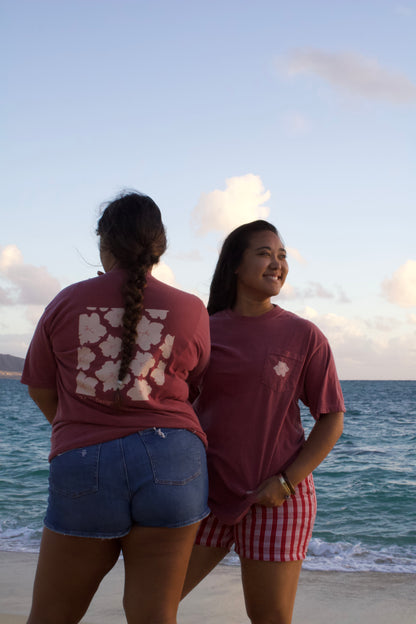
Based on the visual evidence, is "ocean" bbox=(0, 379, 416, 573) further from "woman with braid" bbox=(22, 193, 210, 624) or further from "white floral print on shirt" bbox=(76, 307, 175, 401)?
"white floral print on shirt" bbox=(76, 307, 175, 401)

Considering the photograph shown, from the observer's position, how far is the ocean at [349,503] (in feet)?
21.0

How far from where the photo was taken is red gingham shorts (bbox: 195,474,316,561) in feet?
6.75

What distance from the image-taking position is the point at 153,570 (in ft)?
5.33

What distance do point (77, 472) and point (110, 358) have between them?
32 centimetres

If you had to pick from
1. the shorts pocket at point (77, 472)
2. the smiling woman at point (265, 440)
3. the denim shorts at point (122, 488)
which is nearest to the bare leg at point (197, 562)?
the smiling woman at point (265, 440)

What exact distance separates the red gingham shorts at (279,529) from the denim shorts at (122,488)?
1.64ft

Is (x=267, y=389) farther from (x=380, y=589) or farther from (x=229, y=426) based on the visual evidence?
(x=380, y=589)

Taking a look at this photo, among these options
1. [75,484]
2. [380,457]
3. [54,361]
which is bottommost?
[380,457]

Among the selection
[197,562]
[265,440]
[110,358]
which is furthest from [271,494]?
[110,358]

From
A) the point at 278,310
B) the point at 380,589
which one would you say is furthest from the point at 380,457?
the point at 278,310

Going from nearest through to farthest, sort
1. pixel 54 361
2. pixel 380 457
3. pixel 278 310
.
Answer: pixel 54 361 < pixel 278 310 < pixel 380 457

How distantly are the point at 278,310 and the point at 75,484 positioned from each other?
1074 millimetres

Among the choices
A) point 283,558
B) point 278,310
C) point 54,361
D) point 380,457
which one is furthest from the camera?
point 380,457

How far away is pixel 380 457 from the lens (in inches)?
574
